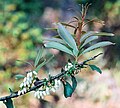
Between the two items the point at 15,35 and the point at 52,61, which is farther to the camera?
the point at 52,61

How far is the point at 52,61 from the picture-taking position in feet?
9.08

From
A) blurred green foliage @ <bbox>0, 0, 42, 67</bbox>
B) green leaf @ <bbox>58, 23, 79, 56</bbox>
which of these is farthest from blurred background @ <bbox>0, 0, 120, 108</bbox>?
green leaf @ <bbox>58, 23, 79, 56</bbox>

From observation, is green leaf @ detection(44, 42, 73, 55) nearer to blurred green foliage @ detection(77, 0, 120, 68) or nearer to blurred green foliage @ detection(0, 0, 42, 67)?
blurred green foliage @ detection(0, 0, 42, 67)

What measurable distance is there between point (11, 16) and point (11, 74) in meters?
0.45

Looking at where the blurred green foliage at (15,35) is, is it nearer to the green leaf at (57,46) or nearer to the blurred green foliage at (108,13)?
the blurred green foliage at (108,13)

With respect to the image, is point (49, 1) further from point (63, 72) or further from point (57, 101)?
point (63, 72)

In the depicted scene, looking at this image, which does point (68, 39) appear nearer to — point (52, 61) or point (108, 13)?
point (52, 61)

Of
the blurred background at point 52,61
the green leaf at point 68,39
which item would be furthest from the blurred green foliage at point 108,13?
the green leaf at point 68,39

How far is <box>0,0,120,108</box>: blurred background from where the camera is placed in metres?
2.54

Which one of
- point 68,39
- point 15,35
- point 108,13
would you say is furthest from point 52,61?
point 68,39

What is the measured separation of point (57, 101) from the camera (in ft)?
8.33

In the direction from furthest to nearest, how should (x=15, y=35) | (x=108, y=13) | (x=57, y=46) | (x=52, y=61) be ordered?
(x=108, y=13) → (x=52, y=61) → (x=15, y=35) → (x=57, y=46)

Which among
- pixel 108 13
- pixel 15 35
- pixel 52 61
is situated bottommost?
pixel 52 61

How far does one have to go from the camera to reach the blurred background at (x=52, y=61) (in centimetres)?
254
